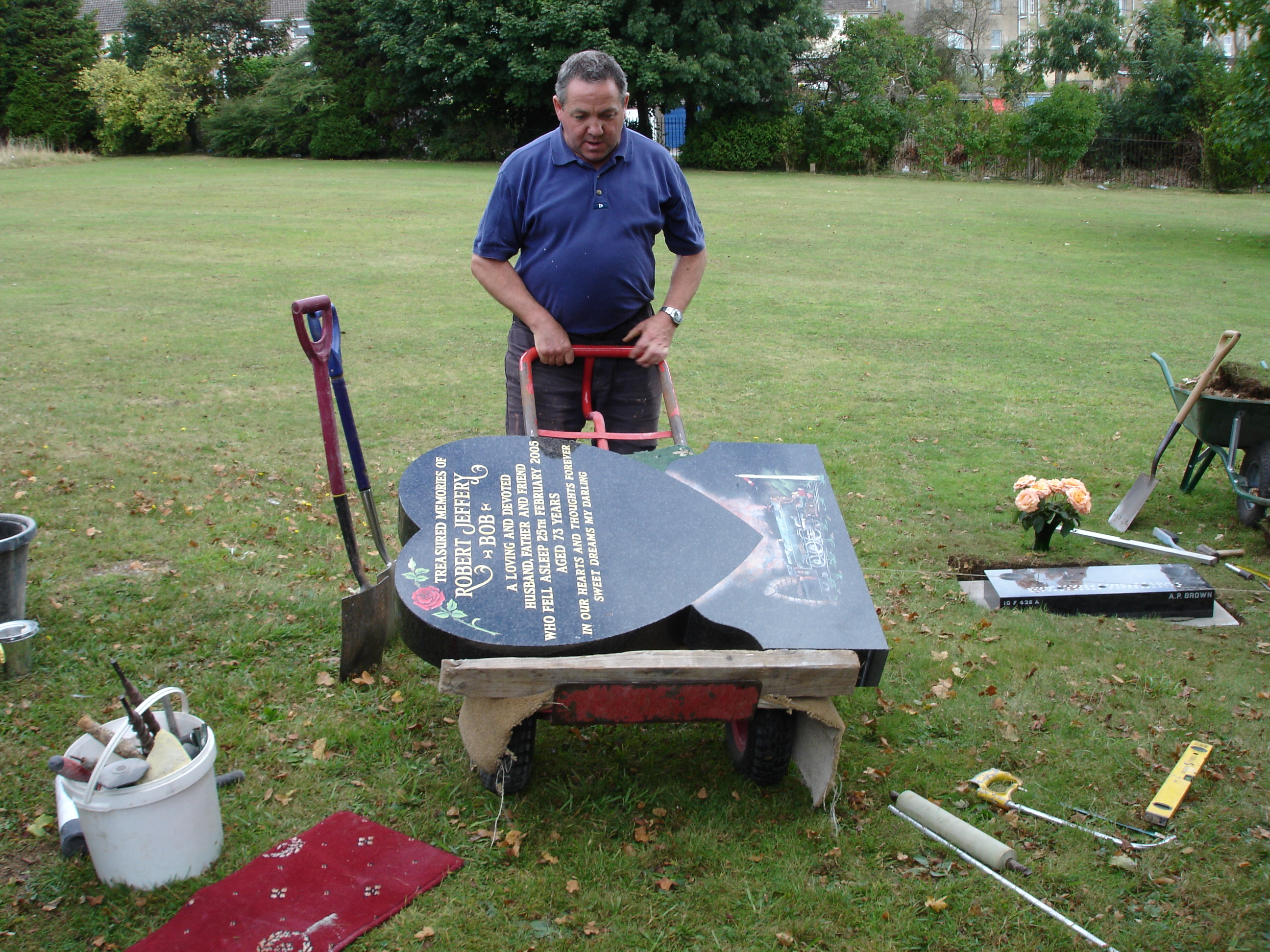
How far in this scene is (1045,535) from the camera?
5430 millimetres

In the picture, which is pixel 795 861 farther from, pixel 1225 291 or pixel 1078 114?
pixel 1078 114

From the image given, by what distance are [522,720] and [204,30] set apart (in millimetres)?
49593

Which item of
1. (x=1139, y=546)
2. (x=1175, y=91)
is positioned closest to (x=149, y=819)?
(x=1139, y=546)

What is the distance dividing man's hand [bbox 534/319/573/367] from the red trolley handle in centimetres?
3

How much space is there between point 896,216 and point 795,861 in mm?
20125

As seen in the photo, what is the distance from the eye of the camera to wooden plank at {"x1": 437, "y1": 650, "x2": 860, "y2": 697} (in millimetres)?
2633

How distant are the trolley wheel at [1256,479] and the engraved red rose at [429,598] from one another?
15.9ft

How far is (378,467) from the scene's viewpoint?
20.6ft

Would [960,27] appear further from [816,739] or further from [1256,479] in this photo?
[816,739]

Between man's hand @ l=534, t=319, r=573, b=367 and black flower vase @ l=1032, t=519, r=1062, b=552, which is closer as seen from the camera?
man's hand @ l=534, t=319, r=573, b=367

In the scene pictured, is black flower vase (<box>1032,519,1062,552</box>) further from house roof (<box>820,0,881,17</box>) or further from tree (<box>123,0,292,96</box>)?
house roof (<box>820,0,881,17</box>)

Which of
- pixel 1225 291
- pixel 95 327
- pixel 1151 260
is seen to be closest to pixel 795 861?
pixel 95 327

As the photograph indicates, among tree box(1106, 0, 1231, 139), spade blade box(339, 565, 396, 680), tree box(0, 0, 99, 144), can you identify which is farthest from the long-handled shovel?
tree box(0, 0, 99, 144)

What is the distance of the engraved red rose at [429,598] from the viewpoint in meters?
2.86
